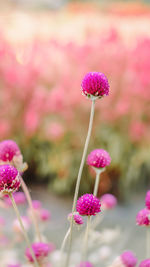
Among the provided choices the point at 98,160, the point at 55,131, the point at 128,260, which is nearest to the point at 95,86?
the point at 98,160

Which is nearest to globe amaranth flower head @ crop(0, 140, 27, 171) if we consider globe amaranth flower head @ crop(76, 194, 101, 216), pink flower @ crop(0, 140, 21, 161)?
pink flower @ crop(0, 140, 21, 161)

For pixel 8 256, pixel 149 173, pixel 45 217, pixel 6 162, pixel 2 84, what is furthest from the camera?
pixel 149 173

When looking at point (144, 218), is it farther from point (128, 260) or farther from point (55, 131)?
point (55, 131)

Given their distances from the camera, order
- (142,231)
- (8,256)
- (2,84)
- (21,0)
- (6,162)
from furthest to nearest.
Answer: (21,0), (2,84), (142,231), (8,256), (6,162)

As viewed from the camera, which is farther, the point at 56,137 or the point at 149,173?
the point at 149,173

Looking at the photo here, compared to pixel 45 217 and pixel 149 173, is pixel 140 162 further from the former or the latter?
pixel 45 217

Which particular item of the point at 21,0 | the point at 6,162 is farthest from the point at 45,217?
the point at 21,0
